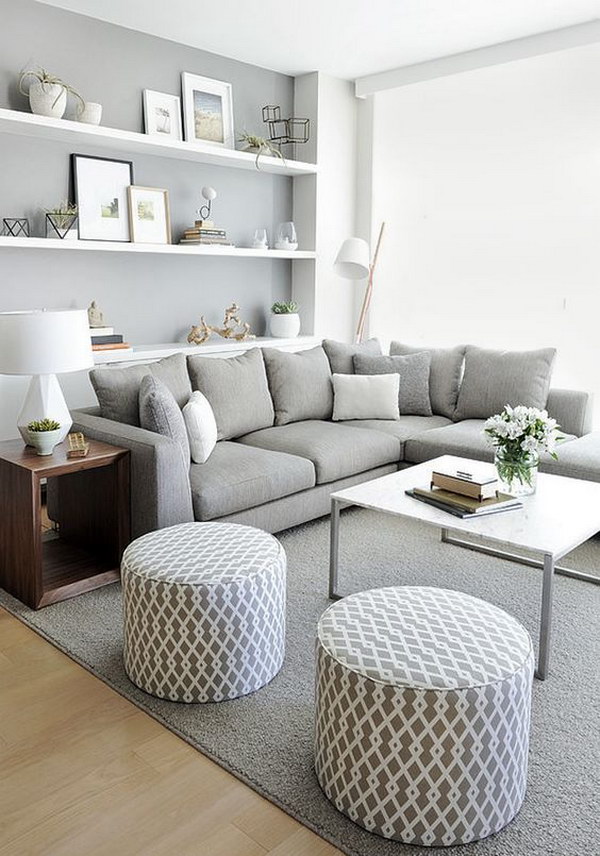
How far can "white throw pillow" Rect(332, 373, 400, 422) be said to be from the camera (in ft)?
15.1

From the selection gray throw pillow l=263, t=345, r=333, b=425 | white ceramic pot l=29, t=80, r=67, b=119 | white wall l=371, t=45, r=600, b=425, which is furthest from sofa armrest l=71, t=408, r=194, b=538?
white wall l=371, t=45, r=600, b=425

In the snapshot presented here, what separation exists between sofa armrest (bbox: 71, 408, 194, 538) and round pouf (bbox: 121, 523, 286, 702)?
625mm

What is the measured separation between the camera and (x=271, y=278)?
584cm

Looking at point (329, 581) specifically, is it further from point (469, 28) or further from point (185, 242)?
point (469, 28)

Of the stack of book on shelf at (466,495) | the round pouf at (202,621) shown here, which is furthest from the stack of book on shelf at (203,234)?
the round pouf at (202,621)

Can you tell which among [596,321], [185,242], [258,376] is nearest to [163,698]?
[258,376]

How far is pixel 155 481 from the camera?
3113mm

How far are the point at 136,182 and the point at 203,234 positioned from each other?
1.70ft

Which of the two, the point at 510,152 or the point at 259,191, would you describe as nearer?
the point at 510,152

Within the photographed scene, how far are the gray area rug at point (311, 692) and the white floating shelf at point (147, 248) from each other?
1986mm

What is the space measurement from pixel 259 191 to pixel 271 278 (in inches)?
25.0

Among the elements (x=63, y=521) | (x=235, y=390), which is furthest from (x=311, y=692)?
(x=235, y=390)

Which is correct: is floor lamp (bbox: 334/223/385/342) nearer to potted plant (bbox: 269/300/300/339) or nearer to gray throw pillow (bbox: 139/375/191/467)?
potted plant (bbox: 269/300/300/339)

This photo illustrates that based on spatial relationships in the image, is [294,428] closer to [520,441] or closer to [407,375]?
[407,375]
